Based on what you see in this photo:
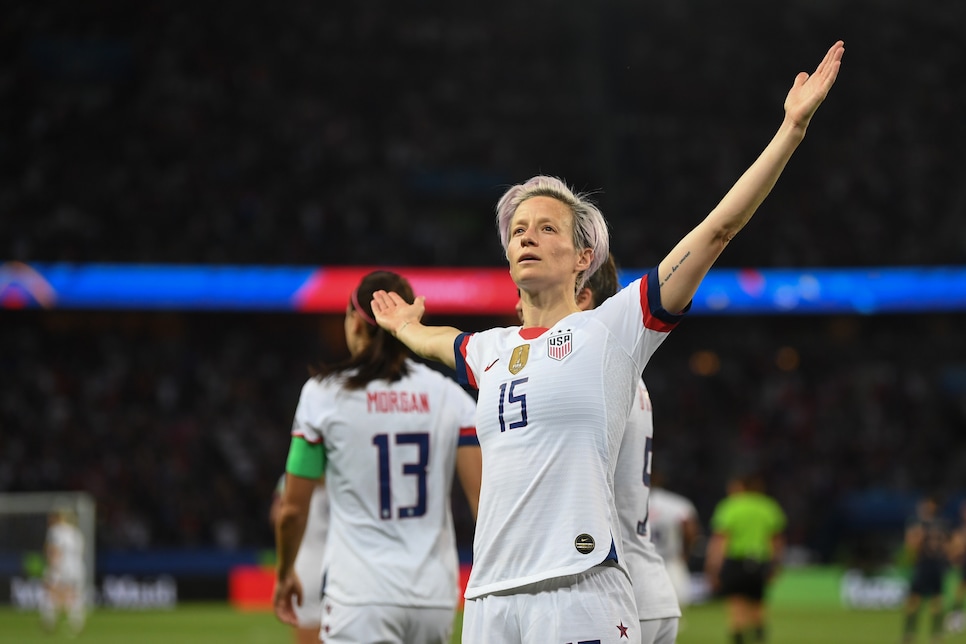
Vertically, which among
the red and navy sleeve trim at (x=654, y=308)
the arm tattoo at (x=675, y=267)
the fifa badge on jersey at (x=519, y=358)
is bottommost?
the fifa badge on jersey at (x=519, y=358)

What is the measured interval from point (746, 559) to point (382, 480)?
9.86m

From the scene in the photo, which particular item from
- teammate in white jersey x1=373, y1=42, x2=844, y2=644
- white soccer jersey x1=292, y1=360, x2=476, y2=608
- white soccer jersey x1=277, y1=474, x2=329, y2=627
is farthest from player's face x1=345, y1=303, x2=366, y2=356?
white soccer jersey x1=277, y1=474, x2=329, y2=627

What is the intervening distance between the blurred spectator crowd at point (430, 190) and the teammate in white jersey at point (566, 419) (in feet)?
79.1

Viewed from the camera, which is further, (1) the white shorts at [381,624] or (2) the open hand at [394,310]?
(1) the white shorts at [381,624]

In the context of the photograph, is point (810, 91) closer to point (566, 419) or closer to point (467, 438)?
point (566, 419)

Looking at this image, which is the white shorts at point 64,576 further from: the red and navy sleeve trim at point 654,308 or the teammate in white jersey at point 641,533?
the red and navy sleeve trim at point 654,308

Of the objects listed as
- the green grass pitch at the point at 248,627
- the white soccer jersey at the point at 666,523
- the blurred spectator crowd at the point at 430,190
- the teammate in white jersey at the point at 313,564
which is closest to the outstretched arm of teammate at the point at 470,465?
the teammate in white jersey at the point at 313,564

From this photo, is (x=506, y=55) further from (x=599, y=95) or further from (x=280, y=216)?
(x=280, y=216)

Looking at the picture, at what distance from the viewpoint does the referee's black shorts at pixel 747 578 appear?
14344 mm

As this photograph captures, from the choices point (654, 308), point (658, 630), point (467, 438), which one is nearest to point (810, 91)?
point (654, 308)

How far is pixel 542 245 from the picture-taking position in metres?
3.94

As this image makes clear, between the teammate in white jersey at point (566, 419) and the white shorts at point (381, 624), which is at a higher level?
the teammate in white jersey at point (566, 419)

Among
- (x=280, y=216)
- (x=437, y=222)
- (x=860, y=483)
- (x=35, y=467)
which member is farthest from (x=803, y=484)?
(x=35, y=467)

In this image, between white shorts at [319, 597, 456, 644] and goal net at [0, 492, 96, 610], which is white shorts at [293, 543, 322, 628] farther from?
goal net at [0, 492, 96, 610]
